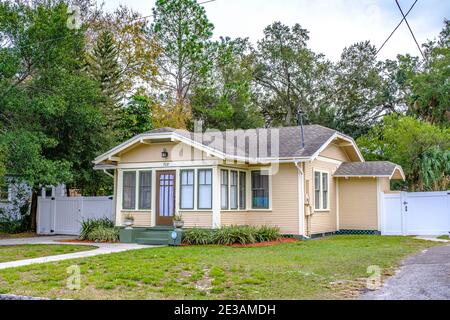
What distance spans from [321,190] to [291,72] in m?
23.7

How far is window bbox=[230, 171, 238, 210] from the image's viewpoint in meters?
16.9

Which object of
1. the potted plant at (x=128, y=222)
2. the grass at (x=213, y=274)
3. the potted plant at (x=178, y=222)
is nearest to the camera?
the grass at (x=213, y=274)

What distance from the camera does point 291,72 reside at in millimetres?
40594

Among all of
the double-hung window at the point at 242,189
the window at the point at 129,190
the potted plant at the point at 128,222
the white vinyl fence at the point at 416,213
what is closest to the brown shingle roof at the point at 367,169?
the white vinyl fence at the point at 416,213

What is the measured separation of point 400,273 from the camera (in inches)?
360

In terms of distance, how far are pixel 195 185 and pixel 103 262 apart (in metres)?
6.01

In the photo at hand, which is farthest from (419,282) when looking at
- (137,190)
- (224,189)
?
(137,190)

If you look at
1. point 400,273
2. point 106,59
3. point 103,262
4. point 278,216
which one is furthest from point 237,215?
point 106,59

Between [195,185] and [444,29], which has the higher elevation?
[444,29]

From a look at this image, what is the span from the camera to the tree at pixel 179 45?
32656 mm

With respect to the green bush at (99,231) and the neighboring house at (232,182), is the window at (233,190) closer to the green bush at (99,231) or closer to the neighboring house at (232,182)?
the neighboring house at (232,182)

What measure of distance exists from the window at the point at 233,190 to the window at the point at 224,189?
1.01 feet

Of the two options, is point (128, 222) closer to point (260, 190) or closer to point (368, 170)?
point (260, 190)
